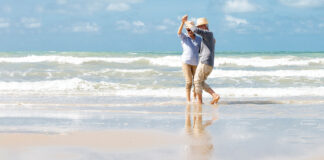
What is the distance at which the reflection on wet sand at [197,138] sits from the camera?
13.6 ft

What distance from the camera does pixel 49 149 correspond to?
4.40 metres

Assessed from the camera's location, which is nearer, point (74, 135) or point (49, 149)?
point (49, 149)

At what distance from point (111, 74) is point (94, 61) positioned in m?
9.64

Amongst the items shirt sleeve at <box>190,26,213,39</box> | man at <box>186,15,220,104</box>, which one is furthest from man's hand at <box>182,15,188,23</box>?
shirt sleeve at <box>190,26,213,39</box>

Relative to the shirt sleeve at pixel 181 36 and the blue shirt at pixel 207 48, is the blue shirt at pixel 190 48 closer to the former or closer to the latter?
the shirt sleeve at pixel 181 36

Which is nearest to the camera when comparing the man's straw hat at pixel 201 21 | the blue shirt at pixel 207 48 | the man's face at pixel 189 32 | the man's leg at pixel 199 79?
the man's straw hat at pixel 201 21

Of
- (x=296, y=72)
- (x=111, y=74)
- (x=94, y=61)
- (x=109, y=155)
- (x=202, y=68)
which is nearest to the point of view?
(x=109, y=155)

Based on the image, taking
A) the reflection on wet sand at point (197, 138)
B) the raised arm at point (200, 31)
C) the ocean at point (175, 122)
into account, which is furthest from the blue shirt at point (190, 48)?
the reflection on wet sand at point (197, 138)

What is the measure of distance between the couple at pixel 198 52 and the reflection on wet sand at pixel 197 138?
1203 mm

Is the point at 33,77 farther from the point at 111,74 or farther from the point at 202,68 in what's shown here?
the point at 202,68

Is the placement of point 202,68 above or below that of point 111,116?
above

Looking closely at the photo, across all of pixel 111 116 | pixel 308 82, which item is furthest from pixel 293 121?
pixel 308 82

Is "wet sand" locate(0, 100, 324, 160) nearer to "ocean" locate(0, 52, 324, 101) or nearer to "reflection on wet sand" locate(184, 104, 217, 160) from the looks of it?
"reflection on wet sand" locate(184, 104, 217, 160)

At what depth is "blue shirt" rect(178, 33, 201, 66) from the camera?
340 inches
